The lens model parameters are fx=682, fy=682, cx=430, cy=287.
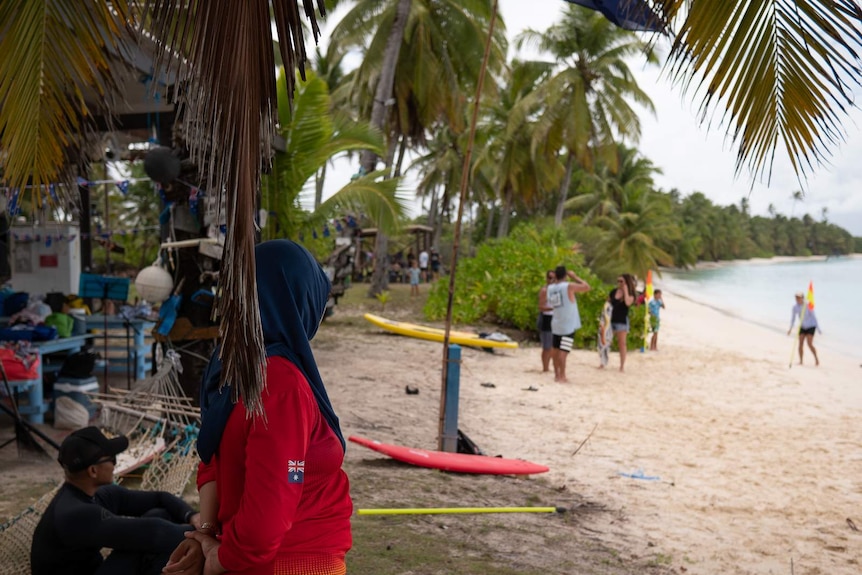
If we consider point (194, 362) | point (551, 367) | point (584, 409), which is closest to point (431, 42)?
point (551, 367)

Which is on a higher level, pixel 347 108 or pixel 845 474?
pixel 347 108

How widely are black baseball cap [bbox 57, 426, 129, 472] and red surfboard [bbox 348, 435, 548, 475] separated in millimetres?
3055

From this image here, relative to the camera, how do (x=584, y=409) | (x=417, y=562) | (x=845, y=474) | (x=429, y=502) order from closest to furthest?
(x=417, y=562), (x=429, y=502), (x=845, y=474), (x=584, y=409)

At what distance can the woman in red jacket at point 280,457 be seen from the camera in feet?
4.83

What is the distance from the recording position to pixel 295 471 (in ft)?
4.90

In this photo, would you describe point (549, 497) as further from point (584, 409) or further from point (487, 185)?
point (487, 185)

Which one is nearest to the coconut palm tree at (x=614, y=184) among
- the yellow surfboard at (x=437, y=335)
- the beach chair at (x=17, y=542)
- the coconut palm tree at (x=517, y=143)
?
the coconut palm tree at (x=517, y=143)

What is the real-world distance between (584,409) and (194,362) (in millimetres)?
5058

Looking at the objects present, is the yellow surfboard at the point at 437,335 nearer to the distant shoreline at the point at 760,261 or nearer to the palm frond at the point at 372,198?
the palm frond at the point at 372,198

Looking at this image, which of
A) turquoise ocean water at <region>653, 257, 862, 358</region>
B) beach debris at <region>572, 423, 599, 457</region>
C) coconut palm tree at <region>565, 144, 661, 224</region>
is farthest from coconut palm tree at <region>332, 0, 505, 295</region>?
coconut palm tree at <region>565, 144, 661, 224</region>

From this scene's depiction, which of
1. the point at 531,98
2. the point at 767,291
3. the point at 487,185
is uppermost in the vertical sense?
the point at 531,98

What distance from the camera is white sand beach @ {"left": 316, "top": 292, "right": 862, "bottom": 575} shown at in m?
4.72

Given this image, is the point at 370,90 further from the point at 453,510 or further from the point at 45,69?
the point at 45,69

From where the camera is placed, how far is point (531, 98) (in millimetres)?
26688
